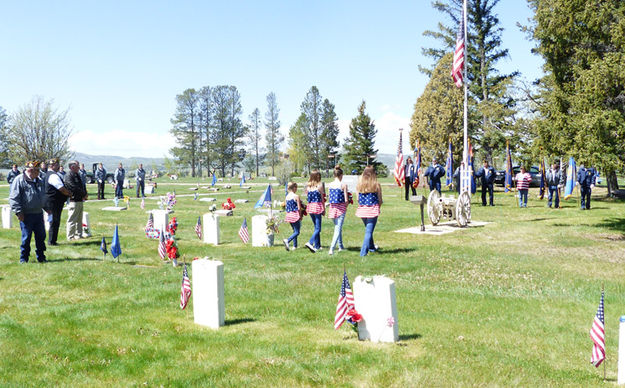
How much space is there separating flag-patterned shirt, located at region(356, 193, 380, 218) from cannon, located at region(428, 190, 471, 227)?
229 inches

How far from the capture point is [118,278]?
956cm

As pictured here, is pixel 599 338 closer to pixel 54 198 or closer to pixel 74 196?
pixel 54 198

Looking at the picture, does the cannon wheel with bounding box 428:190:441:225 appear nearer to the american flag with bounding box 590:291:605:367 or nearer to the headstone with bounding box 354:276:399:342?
the headstone with bounding box 354:276:399:342

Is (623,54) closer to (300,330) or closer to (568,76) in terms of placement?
(568,76)

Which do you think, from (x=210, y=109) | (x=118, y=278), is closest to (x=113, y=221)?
(x=118, y=278)

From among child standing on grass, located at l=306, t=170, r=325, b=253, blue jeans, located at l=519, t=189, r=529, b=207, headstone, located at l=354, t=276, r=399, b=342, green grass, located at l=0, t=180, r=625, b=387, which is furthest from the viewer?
blue jeans, located at l=519, t=189, r=529, b=207

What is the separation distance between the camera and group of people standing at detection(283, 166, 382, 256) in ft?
36.9

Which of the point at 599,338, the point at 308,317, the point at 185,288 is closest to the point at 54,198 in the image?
the point at 185,288

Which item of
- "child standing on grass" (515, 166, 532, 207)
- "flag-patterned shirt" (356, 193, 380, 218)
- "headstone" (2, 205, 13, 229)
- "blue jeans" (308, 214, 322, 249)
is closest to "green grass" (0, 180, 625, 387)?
"blue jeans" (308, 214, 322, 249)

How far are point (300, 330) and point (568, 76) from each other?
44.2 ft

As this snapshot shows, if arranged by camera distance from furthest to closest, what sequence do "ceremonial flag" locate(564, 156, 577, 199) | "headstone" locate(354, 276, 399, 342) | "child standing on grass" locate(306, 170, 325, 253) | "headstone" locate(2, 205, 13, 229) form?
"headstone" locate(2, 205, 13, 229), "ceremonial flag" locate(564, 156, 577, 199), "child standing on grass" locate(306, 170, 325, 253), "headstone" locate(354, 276, 399, 342)

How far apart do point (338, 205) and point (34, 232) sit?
6.52 m

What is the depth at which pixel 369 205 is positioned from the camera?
11258mm

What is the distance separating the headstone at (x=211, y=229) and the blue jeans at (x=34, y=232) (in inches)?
162
